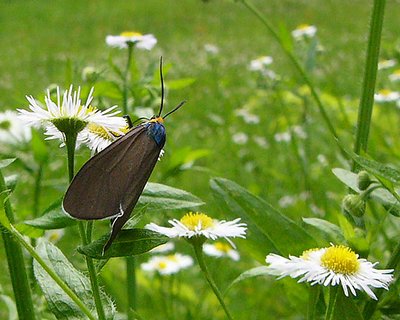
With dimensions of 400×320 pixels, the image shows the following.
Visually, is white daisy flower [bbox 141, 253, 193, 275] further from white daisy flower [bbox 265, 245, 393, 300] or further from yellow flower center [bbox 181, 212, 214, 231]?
white daisy flower [bbox 265, 245, 393, 300]

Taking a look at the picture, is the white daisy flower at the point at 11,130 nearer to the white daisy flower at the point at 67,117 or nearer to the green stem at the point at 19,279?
the green stem at the point at 19,279

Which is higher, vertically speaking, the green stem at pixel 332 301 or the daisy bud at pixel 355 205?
the daisy bud at pixel 355 205

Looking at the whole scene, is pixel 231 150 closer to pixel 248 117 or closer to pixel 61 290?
pixel 248 117

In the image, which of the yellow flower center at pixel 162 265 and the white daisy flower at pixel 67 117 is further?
the yellow flower center at pixel 162 265

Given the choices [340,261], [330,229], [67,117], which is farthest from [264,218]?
[67,117]

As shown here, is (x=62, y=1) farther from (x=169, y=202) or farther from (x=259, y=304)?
(x=169, y=202)

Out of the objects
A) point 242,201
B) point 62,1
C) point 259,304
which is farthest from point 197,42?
point 242,201

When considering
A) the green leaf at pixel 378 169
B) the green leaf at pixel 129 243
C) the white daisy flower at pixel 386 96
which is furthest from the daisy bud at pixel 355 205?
the white daisy flower at pixel 386 96
